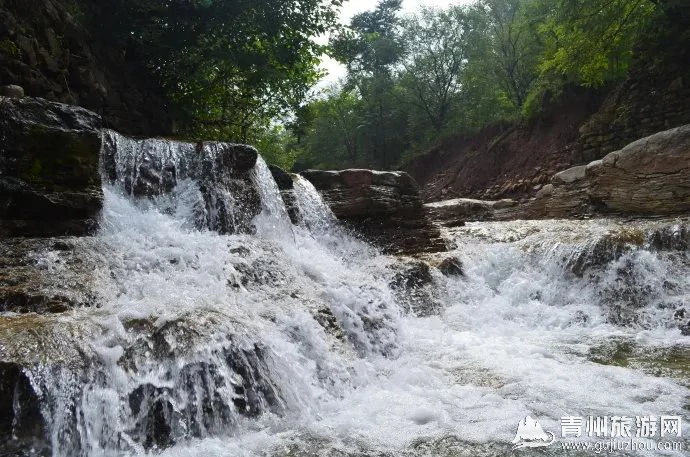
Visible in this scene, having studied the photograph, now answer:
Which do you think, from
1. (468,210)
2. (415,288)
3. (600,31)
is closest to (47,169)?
(415,288)

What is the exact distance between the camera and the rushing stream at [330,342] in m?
2.84

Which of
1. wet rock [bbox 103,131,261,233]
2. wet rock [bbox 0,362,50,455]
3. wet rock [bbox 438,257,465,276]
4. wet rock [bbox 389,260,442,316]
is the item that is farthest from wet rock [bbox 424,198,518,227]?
wet rock [bbox 0,362,50,455]

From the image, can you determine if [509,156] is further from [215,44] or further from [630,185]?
[215,44]

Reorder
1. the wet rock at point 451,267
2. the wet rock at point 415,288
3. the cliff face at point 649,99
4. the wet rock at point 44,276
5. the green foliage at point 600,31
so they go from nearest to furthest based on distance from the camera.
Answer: the wet rock at point 44,276, the wet rock at point 415,288, the wet rock at point 451,267, the green foliage at point 600,31, the cliff face at point 649,99

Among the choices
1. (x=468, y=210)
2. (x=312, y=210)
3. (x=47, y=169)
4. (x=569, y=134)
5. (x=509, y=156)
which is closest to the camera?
(x=47, y=169)

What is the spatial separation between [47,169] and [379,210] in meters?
5.31

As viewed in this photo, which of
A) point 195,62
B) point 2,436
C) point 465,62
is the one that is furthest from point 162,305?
point 465,62

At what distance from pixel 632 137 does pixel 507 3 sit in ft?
37.8

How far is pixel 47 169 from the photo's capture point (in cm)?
496

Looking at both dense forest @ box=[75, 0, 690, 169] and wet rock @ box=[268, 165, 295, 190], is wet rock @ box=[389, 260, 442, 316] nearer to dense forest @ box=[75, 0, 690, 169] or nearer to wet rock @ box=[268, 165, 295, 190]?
wet rock @ box=[268, 165, 295, 190]

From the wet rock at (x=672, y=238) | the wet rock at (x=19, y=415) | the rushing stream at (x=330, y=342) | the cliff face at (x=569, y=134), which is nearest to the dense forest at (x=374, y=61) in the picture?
the cliff face at (x=569, y=134)

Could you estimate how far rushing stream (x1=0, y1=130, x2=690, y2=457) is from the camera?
9.32 ft

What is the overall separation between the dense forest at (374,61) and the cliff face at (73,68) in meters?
0.40

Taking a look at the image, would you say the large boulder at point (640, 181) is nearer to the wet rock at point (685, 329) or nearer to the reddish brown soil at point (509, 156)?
the wet rock at point (685, 329)
